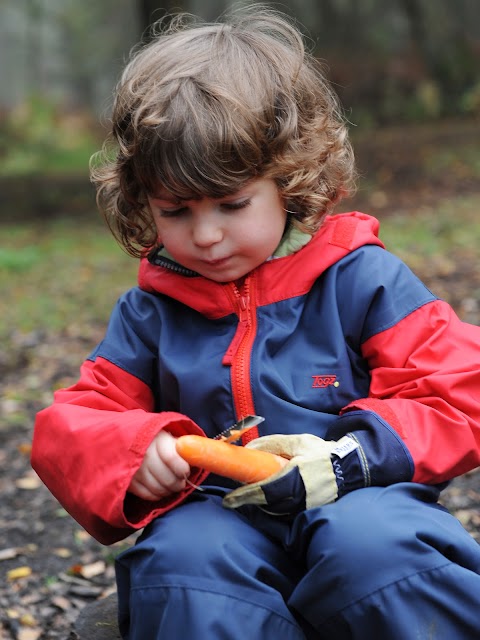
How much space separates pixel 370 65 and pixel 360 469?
17042mm

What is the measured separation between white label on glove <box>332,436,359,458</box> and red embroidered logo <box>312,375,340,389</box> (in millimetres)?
230

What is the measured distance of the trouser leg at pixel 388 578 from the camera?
6.02 feet

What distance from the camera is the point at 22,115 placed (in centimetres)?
2028

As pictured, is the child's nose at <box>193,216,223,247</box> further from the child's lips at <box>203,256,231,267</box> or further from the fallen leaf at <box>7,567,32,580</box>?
the fallen leaf at <box>7,567,32,580</box>

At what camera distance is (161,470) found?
2.03 metres

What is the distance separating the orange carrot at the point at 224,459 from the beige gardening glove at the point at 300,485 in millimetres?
32

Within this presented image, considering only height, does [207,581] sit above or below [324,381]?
below

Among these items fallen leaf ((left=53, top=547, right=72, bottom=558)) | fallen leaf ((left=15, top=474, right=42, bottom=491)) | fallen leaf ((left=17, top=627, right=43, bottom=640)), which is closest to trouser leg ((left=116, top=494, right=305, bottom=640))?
fallen leaf ((left=17, top=627, right=43, bottom=640))

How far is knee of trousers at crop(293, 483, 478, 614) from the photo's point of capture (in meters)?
1.85

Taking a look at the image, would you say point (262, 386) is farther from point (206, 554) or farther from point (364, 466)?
point (206, 554)

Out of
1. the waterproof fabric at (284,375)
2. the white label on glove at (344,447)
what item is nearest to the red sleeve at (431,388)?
the waterproof fabric at (284,375)

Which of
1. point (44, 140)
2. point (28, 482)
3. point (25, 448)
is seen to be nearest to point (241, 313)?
point (28, 482)

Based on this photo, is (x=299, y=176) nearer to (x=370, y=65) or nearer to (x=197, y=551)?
(x=197, y=551)

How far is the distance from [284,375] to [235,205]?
46 centimetres
